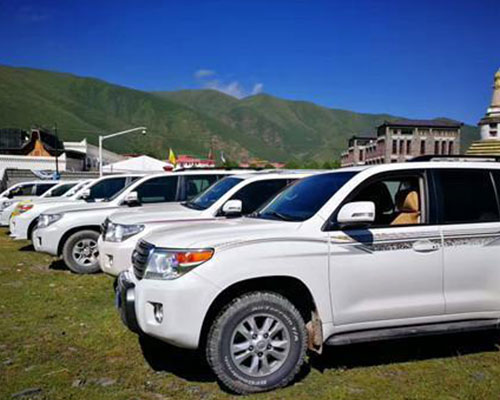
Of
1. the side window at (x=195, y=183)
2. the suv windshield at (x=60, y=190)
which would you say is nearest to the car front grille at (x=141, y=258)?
the side window at (x=195, y=183)

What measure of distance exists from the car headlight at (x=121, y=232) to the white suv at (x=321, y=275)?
2.36m

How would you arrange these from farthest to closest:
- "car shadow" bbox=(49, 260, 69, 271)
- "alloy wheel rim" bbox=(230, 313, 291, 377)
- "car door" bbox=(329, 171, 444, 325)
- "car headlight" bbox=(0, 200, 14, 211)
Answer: "car headlight" bbox=(0, 200, 14, 211), "car shadow" bbox=(49, 260, 69, 271), "car door" bbox=(329, 171, 444, 325), "alloy wheel rim" bbox=(230, 313, 291, 377)

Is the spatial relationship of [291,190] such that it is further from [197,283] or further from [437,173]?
[197,283]

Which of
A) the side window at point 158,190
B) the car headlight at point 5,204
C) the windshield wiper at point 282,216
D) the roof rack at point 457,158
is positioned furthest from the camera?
the car headlight at point 5,204

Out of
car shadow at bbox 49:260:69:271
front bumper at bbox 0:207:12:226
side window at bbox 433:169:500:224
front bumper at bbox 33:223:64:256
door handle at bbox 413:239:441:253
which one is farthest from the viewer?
front bumper at bbox 0:207:12:226

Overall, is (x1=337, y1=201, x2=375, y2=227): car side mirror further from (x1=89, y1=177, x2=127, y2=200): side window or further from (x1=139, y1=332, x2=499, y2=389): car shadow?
(x1=89, y1=177, x2=127, y2=200): side window

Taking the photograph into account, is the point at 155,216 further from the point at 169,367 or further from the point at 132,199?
the point at 169,367

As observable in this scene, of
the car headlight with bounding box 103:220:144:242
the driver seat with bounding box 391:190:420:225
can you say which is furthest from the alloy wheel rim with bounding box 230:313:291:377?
the car headlight with bounding box 103:220:144:242

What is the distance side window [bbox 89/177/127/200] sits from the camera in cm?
1102

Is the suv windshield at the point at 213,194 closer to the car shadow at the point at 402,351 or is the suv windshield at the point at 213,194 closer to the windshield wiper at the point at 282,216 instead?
the windshield wiper at the point at 282,216

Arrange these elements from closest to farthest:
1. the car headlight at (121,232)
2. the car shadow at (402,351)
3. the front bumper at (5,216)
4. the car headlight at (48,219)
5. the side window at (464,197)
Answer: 1. the side window at (464,197)
2. the car shadow at (402,351)
3. the car headlight at (121,232)
4. the car headlight at (48,219)
5. the front bumper at (5,216)

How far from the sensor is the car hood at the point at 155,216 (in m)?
6.98

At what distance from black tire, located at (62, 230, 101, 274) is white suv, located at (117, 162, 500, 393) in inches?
185

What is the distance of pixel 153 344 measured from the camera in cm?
511
